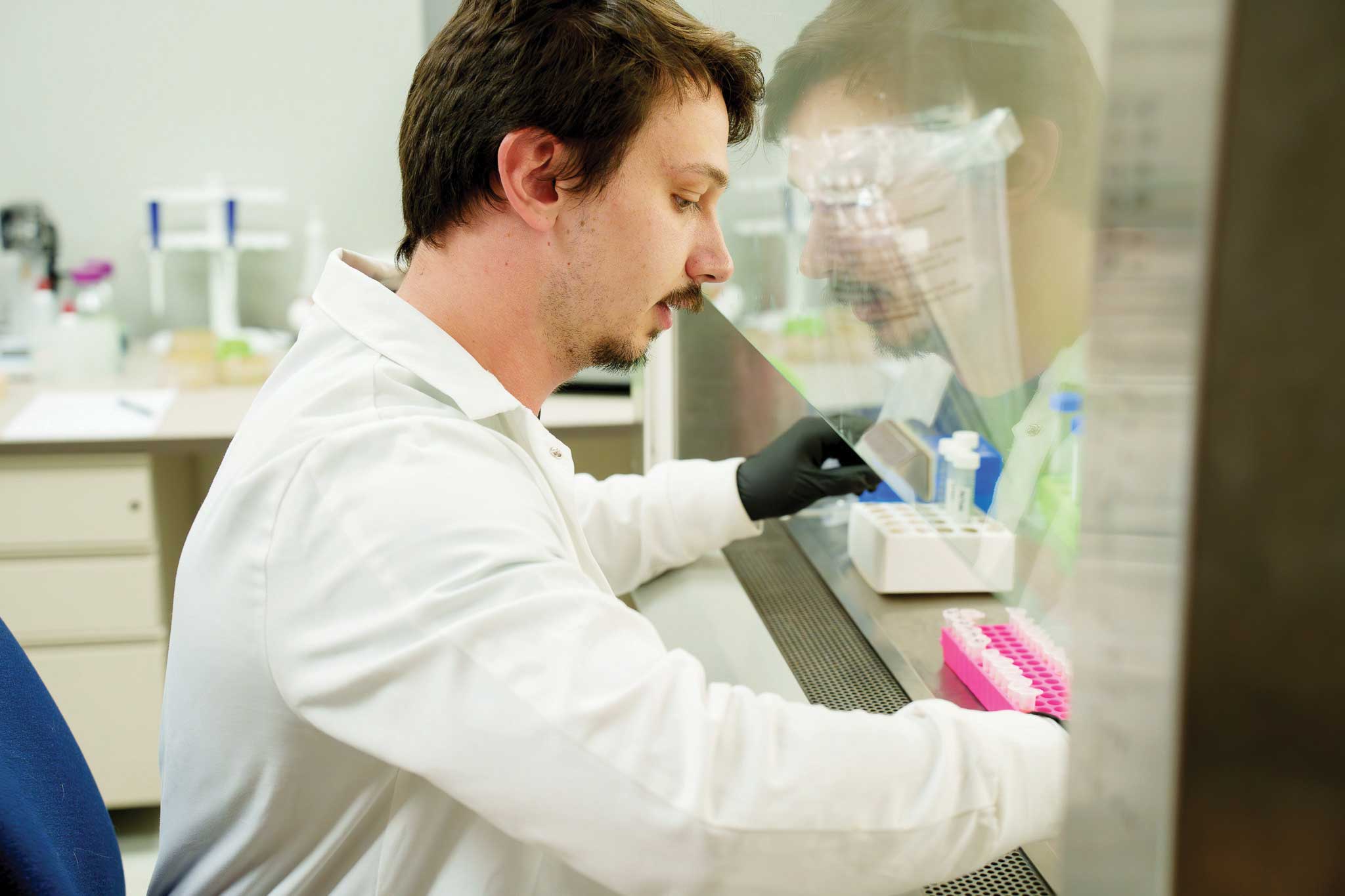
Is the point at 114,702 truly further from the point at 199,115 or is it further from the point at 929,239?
the point at 929,239

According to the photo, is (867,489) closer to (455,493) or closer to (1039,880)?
(1039,880)

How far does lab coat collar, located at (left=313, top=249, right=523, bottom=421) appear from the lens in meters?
0.83

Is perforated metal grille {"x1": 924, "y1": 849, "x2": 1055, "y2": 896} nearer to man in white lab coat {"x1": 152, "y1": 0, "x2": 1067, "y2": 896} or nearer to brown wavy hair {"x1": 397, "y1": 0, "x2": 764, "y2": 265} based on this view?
man in white lab coat {"x1": 152, "y1": 0, "x2": 1067, "y2": 896}

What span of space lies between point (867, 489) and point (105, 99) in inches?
89.0

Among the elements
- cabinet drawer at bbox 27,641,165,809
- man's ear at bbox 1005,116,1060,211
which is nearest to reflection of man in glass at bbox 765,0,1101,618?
man's ear at bbox 1005,116,1060,211

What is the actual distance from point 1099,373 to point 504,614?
1.29 ft

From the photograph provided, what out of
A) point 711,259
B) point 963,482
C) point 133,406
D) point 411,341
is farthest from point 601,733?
point 133,406

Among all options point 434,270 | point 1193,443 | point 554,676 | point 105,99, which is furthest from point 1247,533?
point 105,99

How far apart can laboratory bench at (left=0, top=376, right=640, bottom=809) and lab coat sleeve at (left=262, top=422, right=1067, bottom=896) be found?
1.21m

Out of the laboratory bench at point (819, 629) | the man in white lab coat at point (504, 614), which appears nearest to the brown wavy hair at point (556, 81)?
the man in white lab coat at point (504, 614)

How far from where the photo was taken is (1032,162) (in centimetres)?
54

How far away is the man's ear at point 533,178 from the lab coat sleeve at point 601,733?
1.02 ft

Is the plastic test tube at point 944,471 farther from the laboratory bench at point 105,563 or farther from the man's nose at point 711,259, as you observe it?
the laboratory bench at point 105,563

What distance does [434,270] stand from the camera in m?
0.96
